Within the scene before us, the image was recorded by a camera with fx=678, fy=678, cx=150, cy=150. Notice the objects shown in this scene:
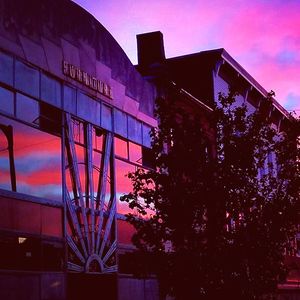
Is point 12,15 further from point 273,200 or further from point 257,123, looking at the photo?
point 273,200

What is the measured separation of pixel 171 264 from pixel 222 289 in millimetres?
1566

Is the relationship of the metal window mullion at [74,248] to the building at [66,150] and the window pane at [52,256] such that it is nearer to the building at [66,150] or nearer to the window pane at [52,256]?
the building at [66,150]

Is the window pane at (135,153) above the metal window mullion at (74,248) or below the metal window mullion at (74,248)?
above

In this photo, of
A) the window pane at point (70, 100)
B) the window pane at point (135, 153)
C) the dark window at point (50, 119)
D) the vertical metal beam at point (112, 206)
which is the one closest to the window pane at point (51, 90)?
the dark window at point (50, 119)

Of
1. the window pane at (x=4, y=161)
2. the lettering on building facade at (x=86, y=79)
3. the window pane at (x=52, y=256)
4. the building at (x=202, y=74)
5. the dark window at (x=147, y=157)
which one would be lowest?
the window pane at (x=52, y=256)

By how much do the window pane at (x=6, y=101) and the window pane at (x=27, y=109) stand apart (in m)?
0.26

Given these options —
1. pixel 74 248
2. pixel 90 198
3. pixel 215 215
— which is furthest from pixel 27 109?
pixel 215 215

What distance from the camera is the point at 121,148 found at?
25156 mm

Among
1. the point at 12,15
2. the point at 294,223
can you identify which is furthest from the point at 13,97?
the point at 294,223

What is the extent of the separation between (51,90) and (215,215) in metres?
6.42

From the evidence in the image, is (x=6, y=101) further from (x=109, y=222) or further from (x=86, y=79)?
(x=109, y=222)

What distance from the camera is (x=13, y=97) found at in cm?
1925

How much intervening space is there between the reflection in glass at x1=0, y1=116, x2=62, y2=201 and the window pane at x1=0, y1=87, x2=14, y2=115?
Result: 298mm

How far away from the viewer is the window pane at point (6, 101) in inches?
735
